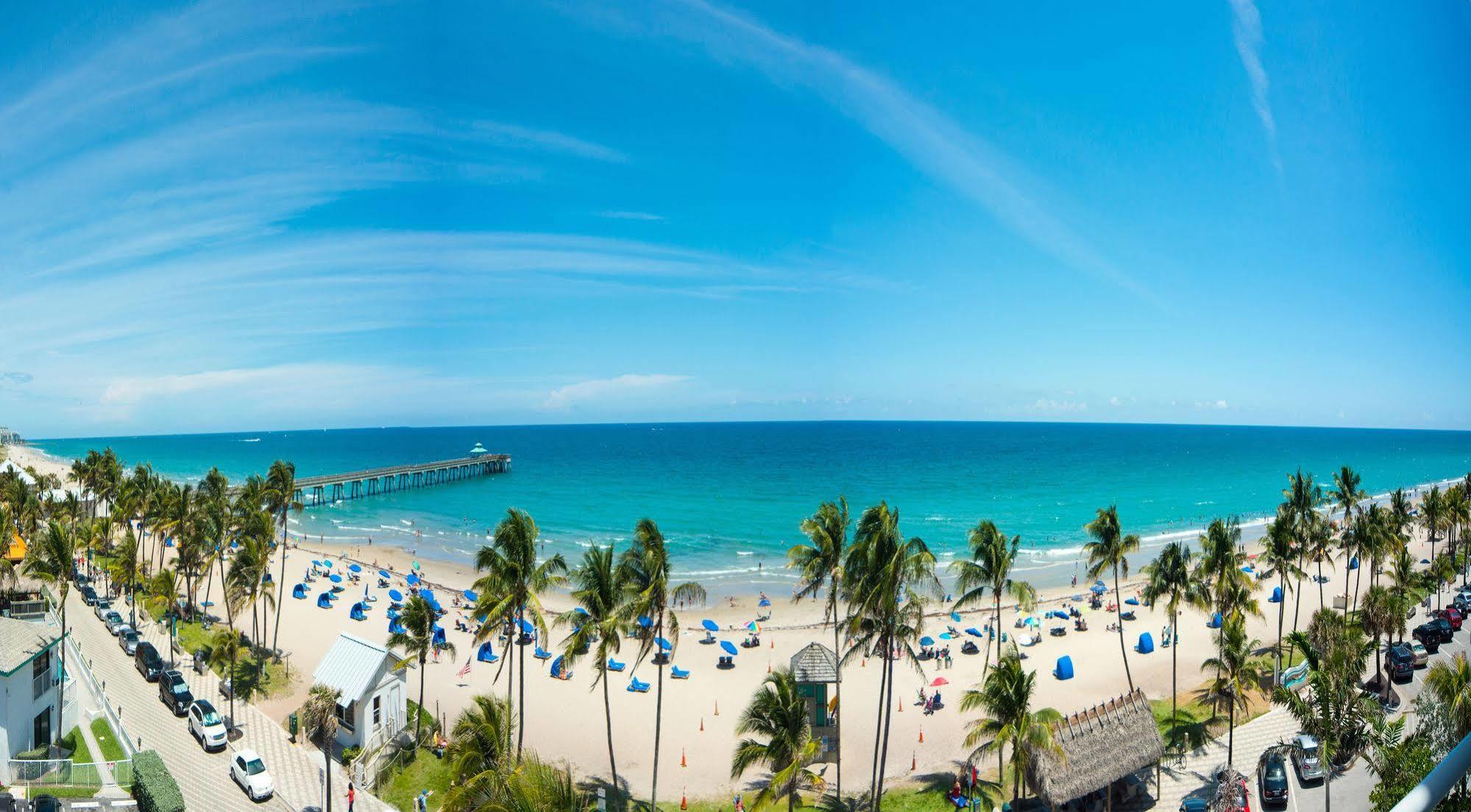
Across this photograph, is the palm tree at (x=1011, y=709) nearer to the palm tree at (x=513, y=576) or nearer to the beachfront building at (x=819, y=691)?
the beachfront building at (x=819, y=691)

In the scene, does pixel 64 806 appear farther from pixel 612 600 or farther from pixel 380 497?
pixel 380 497

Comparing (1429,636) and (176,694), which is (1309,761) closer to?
(1429,636)

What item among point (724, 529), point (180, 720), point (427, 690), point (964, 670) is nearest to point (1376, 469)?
point (724, 529)

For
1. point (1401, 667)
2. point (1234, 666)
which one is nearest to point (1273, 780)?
point (1234, 666)

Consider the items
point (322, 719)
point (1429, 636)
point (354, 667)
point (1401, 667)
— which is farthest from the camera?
point (1429, 636)

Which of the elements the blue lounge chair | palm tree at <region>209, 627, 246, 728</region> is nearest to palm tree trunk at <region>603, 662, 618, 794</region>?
palm tree at <region>209, 627, 246, 728</region>

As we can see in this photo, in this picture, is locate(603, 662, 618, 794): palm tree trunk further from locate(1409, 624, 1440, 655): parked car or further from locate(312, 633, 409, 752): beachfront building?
locate(1409, 624, 1440, 655): parked car

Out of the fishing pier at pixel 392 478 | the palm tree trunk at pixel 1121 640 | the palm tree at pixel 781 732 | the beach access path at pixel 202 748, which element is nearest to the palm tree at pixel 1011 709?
the palm tree at pixel 781 732
